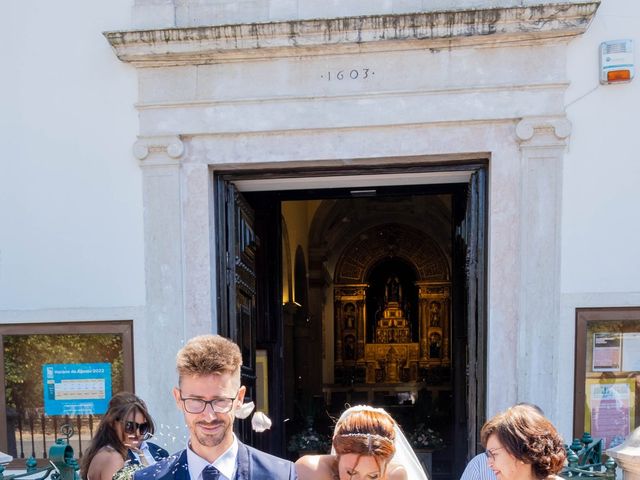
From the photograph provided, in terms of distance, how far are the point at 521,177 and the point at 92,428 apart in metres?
4.14

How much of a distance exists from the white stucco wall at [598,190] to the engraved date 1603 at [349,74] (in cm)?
154

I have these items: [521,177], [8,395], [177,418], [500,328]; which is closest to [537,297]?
[500,328]

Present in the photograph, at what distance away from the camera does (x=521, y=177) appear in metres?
4.21

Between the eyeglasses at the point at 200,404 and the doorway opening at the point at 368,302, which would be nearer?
the eyeglasses at the point at 200,404

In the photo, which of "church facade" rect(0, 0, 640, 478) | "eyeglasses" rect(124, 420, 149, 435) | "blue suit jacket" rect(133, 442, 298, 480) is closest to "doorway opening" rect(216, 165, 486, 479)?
"church facade" rect(0, 0, 640, 478)

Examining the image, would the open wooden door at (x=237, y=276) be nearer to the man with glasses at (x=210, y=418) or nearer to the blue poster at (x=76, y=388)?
the blue poster at (x=76, y=388)

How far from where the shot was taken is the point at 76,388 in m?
4.66

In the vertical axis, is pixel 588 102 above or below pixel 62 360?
above

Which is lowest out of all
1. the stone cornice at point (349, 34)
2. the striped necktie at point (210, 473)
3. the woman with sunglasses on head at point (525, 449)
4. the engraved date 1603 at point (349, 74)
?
the woman with sunglasses on head at point (525, 449)

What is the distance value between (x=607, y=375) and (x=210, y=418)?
3546 millimetres

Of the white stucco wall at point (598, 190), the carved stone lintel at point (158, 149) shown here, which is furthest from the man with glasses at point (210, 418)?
the white stucco wall at point (598, 190)

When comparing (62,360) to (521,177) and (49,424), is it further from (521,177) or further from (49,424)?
(521,177)

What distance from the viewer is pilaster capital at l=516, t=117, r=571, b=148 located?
4.13 metres

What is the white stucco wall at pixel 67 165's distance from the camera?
14.9ft
